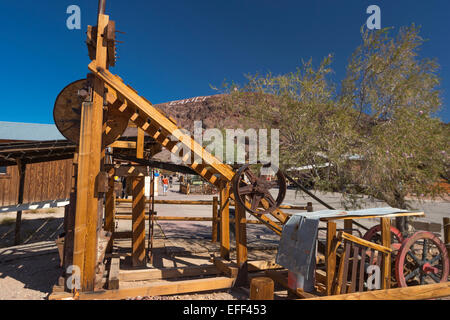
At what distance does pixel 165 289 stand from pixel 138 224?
7.39ft

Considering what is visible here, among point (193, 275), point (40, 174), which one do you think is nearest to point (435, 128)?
point (193, 275)

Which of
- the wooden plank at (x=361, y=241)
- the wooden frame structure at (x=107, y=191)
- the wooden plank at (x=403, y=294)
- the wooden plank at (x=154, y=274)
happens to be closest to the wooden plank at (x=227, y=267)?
the wooden frame structure at (x=107, y=191)

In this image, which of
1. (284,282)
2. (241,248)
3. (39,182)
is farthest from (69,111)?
(39,182)

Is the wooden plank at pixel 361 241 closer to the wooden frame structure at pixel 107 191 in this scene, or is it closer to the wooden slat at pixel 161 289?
the wooden frame structure at pixel 107 191

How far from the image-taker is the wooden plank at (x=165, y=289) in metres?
3.97

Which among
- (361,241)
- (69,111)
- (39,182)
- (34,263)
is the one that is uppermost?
(69,111)

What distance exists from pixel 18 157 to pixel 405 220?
1136cm

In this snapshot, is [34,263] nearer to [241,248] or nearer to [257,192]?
[241,248]

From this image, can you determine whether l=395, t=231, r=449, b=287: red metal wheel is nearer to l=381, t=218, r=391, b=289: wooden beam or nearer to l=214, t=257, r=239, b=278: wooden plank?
l=381, t=218, r=391, b=289: wooden beam

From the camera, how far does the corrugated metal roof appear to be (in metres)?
15.6

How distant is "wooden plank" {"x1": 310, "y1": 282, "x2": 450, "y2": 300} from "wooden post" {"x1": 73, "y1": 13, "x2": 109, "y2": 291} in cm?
335

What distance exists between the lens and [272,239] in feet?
30.1

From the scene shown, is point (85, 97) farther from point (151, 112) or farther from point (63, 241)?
point (63, 241)

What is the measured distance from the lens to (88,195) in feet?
13.3
